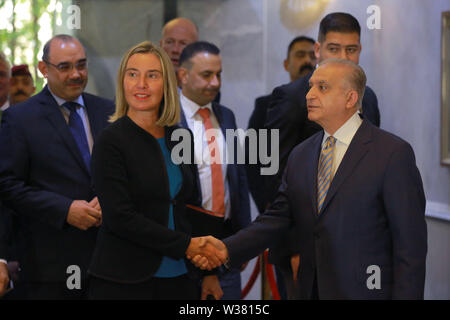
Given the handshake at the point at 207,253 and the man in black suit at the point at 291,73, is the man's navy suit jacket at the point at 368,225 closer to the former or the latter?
the handshake at the point at 207,253

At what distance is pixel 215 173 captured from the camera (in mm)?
3598

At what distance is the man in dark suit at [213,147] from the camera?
3.58 metres

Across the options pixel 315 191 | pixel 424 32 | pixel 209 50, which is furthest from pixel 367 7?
pixel 315 191

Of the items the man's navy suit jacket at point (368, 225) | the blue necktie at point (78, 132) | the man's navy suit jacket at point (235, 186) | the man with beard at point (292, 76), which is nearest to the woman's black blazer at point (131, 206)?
the man's navy suit jacket at point (368, 225)

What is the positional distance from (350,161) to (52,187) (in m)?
1.59

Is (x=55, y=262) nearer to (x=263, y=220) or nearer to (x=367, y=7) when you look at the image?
(x=263, y=220)

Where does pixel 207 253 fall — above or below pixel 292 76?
below

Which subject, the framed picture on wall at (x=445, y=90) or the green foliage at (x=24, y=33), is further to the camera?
the green foliage at (x=24, y=33)

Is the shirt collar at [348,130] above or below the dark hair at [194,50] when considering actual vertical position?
below

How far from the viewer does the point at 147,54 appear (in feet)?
9.04

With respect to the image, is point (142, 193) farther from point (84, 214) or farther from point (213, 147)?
point (213, 147)

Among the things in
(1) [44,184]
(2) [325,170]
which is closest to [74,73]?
(1) [44,184]

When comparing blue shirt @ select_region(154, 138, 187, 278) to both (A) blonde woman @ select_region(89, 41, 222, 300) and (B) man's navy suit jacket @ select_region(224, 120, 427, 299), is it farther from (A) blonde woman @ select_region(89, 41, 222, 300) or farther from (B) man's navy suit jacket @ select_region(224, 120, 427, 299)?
(B) man's navy suit jacket @ select_region(224, 120, 427, 299)

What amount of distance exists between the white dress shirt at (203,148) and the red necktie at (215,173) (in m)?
0.02
